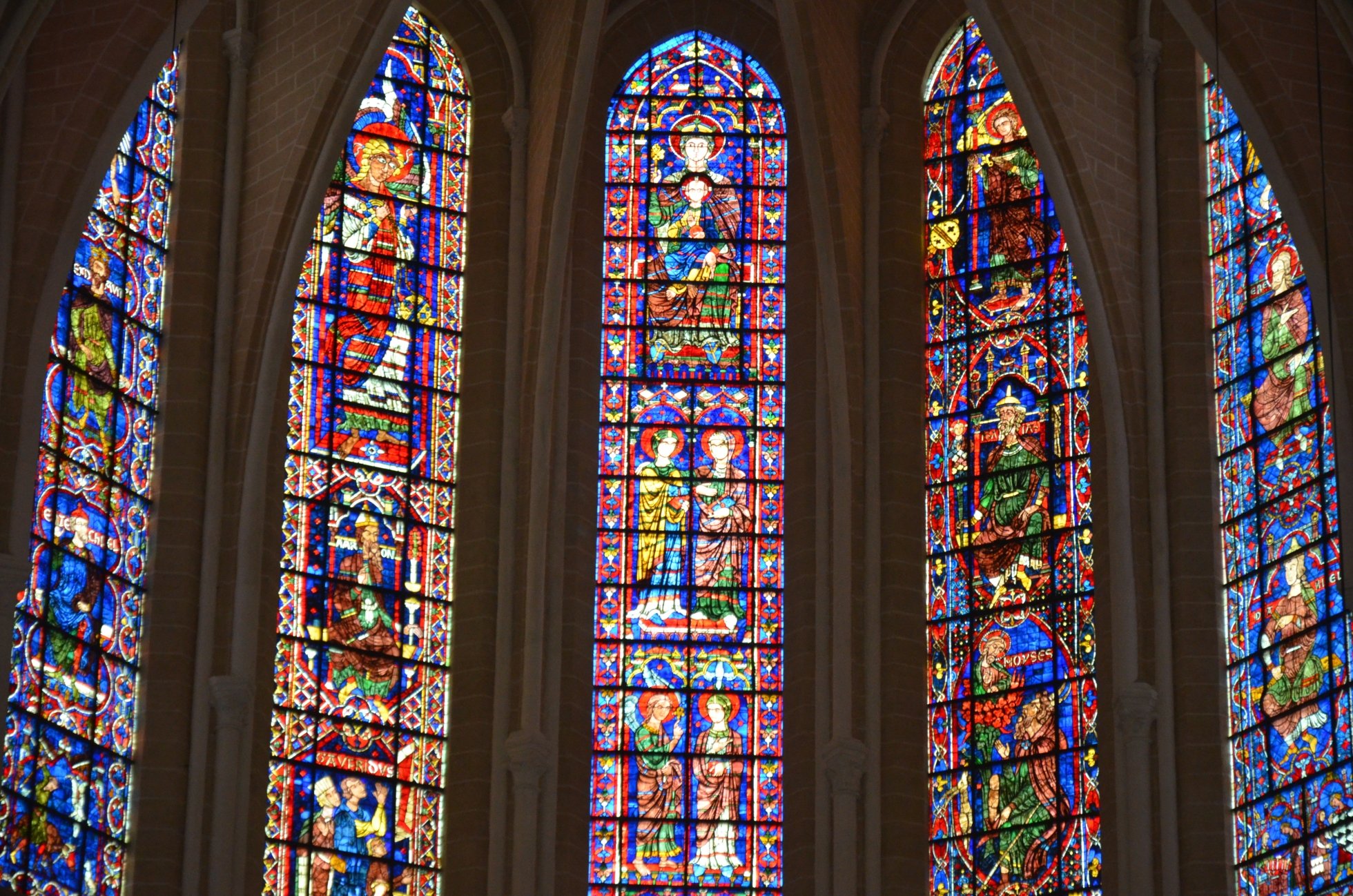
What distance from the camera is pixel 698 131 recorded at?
1042 inches

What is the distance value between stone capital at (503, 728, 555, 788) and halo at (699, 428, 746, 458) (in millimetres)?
2880

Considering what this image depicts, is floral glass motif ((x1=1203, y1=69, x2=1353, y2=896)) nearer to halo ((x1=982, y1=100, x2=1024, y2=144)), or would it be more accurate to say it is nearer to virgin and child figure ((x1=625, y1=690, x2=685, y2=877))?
halo ((x1=982, y1=100, x2=1024, y2=144))

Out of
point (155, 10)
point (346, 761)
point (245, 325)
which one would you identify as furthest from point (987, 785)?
point (155, 10)

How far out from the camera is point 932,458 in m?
25.1

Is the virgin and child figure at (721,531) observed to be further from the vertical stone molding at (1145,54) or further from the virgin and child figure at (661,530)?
the vertical stone molding at (1145,54)

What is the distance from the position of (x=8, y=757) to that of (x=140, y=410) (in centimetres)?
280

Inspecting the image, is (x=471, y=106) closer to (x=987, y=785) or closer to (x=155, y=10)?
(x=155, y=10)

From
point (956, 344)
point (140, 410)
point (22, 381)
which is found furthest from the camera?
point (956, 344)

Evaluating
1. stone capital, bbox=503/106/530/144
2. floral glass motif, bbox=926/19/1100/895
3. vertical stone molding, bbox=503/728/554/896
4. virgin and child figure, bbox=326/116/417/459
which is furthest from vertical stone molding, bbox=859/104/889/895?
virgin and child figure, bbox=326/116/417/459

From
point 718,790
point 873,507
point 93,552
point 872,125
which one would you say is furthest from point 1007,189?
point 93,552

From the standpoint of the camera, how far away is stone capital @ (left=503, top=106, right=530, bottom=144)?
25656 millimetres

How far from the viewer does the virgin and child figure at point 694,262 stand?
25812mm

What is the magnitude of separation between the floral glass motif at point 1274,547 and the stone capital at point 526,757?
4564mm

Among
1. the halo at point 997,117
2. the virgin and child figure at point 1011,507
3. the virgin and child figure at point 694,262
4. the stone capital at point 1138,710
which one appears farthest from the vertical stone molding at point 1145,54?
the stone capital at point 1138,710
